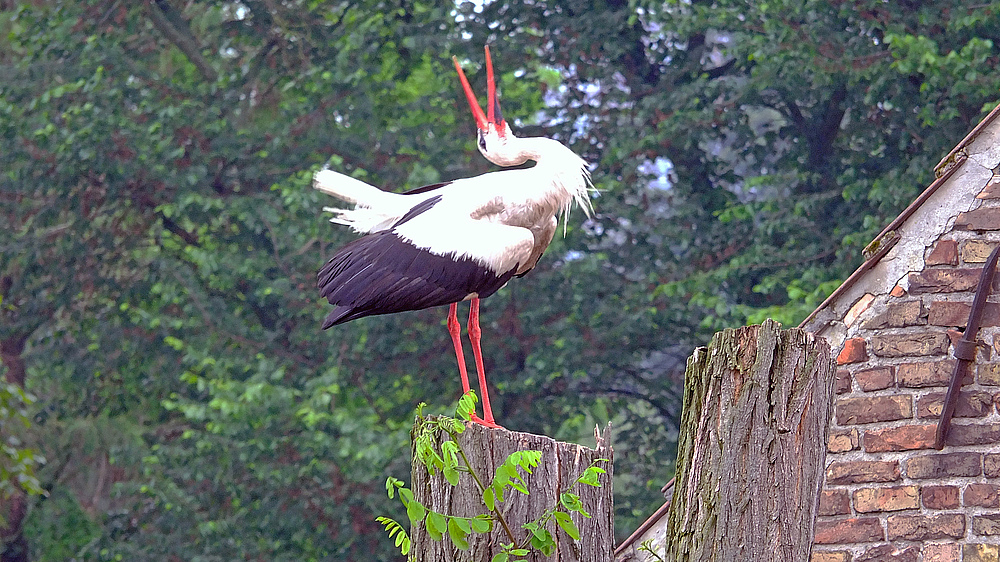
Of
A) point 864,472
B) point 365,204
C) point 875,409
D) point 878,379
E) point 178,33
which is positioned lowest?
point 864,472

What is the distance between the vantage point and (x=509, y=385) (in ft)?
38.8

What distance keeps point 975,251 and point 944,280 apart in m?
0.16

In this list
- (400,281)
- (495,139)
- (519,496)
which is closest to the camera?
(519,496)

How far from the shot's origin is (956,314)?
4758mm

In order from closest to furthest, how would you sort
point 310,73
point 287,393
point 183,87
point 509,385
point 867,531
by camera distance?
point 867,531 < point 287,393 < point 509,385 < point 310,73 < point 183,87

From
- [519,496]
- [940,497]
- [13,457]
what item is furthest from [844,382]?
[13,457]

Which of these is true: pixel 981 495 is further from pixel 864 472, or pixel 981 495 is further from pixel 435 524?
pixel 435 524

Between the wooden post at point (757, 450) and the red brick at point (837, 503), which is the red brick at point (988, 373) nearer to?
the red brick at point (837, 503)

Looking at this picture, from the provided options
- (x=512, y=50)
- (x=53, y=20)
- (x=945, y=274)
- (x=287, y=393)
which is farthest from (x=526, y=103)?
(x=945, y=274)

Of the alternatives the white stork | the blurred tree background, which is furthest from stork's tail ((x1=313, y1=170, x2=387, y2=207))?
the blurred tree background

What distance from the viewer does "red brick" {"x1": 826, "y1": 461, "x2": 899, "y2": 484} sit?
4.70 metres

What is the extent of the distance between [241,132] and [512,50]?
113 inches

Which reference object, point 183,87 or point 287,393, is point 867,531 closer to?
point 287,393

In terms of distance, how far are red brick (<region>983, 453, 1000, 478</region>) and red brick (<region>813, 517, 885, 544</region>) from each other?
432mm
